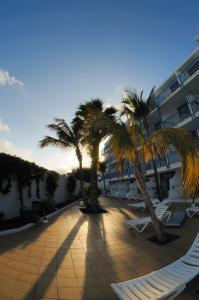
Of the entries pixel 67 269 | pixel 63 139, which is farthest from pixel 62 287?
pixel 63 139

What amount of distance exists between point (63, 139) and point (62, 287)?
12.1 meters

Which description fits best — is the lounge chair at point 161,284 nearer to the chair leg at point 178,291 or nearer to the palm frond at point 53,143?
the chair leg at point 178,291

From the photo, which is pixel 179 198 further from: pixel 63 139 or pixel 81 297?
pixel 81 297

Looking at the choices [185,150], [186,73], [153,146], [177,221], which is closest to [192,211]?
[177,221]

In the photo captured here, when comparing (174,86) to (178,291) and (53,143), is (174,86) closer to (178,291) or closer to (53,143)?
(53,143)

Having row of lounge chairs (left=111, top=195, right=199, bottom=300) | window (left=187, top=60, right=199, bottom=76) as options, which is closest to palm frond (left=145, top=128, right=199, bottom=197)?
row of lounge chairs (left=111, top=195, right=199, bottom=300)

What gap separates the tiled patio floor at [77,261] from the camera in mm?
3495

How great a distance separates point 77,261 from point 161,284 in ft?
8.13

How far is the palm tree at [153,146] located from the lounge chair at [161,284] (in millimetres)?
2194

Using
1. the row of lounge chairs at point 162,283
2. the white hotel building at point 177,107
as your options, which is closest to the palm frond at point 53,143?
the white hotel building at point 177,107

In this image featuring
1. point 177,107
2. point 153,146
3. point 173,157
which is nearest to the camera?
point 153,146

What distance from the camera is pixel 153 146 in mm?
6203

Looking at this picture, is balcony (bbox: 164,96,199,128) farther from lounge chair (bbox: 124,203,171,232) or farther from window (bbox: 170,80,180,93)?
lounge chair (bbox: 124,203,171,232)

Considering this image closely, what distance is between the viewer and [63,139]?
15.0 m
